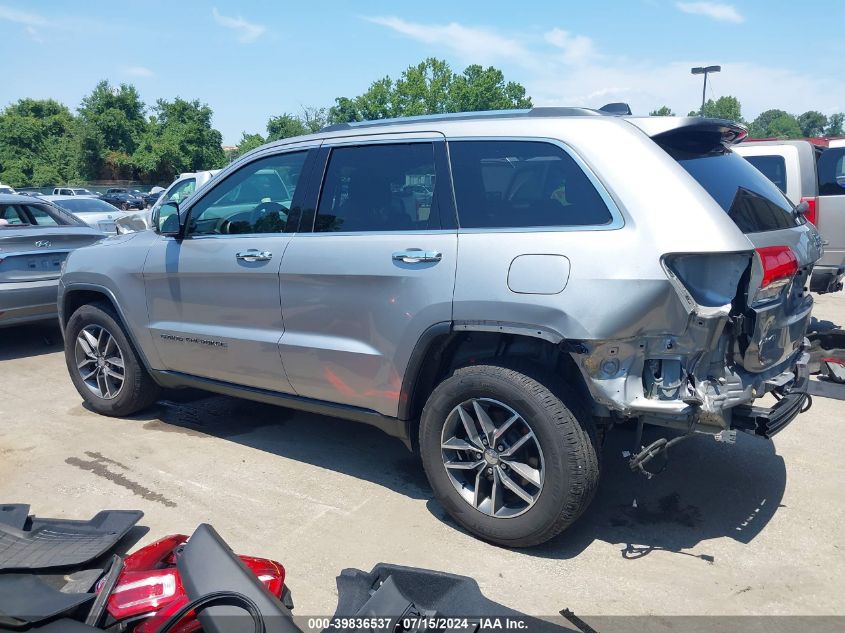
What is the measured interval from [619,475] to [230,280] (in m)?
2.62

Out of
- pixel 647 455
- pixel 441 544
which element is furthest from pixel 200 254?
pixel 647 455

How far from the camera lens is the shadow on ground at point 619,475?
3582 mm

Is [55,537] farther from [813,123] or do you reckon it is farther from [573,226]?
[813,123]

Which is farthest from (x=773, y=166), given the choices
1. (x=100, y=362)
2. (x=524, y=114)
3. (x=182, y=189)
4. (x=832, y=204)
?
(x=182, y=189)

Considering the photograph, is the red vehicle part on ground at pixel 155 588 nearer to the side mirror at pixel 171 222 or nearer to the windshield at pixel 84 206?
the side mirror at pixel 171 222

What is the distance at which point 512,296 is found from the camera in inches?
126

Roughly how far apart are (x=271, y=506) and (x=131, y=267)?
6.68 feet

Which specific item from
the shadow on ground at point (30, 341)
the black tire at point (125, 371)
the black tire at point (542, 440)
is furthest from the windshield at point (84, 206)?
the black tire at point (542, 440)

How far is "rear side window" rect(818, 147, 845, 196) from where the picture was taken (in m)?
8.97

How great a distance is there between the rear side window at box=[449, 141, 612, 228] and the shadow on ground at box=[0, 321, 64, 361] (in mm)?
5920

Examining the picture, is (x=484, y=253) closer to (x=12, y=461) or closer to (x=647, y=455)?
(x=647, y=455)

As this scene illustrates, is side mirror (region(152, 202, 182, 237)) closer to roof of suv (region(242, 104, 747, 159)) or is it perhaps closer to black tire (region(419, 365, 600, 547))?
roof of suv (region(242, 104, 747, 159))

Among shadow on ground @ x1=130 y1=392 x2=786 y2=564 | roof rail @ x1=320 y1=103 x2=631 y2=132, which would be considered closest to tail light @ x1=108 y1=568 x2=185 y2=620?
shadow on ground @ x1=130 y1=392 x2=786 y2=564

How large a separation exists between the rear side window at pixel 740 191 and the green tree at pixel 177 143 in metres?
55.8
